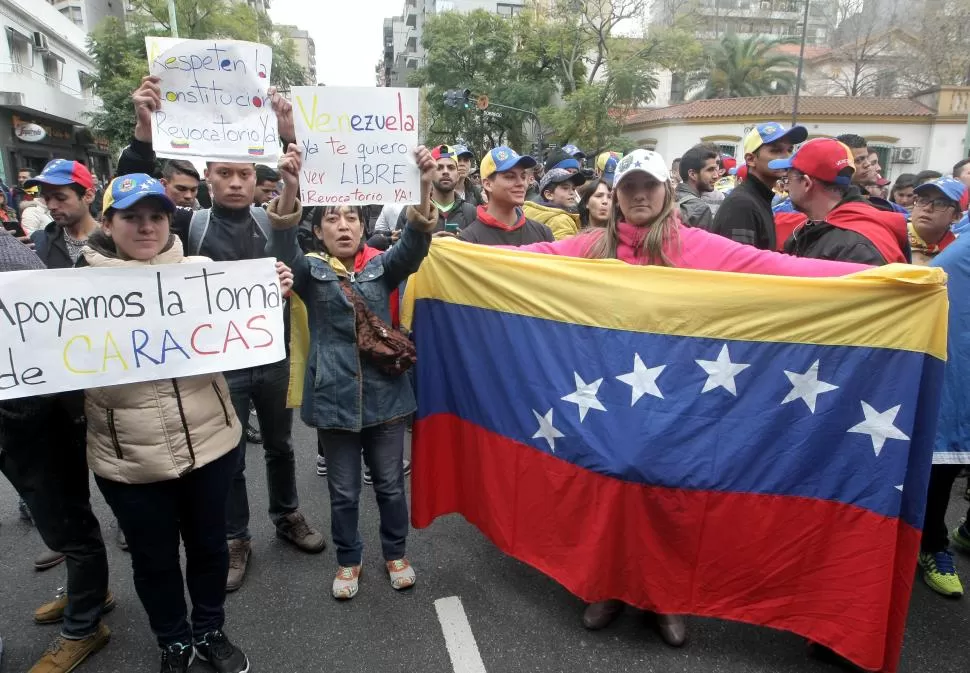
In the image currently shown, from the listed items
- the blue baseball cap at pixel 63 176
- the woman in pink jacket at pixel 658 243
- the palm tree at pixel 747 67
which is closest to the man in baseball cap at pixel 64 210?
the blue baseball cap at pixel 63 176

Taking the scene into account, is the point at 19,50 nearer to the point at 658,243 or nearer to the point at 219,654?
the point at 219,654

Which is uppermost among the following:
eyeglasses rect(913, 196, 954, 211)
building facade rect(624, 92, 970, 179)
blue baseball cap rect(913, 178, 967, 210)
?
building facade rect(624, 92, 970, 179)

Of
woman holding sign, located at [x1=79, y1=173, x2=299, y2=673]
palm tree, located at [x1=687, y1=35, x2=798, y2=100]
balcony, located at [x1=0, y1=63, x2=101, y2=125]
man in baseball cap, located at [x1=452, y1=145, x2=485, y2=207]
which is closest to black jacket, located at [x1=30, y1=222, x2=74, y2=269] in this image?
woman holding sign, located at [x1=79, y1=173, x2=299, y2=673]

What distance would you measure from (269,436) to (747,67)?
40620mm

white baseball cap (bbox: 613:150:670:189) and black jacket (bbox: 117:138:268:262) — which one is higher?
white baseball cap (bbox: 613:150:670:189)

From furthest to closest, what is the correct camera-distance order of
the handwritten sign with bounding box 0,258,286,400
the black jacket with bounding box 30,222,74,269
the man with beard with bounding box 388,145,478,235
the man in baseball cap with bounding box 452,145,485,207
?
the man in baseball cap with bounding box 452,145,485,207 < the man with beard with bounding box 388,145,478,235 < the black jacket with bounding box 30,222,74,269 < the handwritten sign with bounding box 0,258,286,400

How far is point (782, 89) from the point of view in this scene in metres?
38.0

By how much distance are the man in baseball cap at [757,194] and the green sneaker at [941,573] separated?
175 cm

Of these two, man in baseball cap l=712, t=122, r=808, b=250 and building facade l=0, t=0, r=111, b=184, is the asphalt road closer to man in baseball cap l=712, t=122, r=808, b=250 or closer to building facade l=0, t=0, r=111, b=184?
man in baseball cap l=712, t=122, r=808, b=250

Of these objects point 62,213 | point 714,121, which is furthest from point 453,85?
point 62,213

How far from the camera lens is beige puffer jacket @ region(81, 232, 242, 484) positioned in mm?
2180

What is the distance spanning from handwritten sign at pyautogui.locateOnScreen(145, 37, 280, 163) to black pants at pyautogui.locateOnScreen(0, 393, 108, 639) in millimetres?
1067

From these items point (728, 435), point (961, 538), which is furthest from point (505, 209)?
point (961, 538)

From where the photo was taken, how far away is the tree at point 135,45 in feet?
80.5
